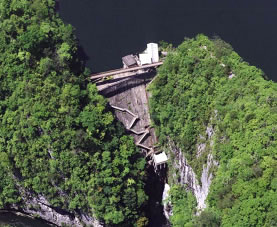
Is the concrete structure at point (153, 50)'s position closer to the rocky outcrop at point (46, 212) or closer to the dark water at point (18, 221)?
the rocky outcrop at point (46, 212)

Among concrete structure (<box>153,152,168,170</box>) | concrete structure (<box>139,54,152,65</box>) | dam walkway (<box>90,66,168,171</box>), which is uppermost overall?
concrete structure (<box>139,54,152,65</box>)

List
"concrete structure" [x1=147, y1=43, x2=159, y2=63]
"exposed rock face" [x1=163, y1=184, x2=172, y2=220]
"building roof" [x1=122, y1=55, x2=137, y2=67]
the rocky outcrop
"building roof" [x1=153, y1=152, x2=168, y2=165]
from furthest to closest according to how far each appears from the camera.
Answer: "building roof" [x1=122, y1=55, x2=137, y2=67]
"concrete structure" [x1=147, y1=43, x2=159, y2=63]
"building roof" [x1=153, y1=152, x2=168, y2=165]
"exposed rock face" [x1=163, y1=184, x2=172, y2=220]
the rocky outcrop

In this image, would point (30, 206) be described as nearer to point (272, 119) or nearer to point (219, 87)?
point (219, 87)

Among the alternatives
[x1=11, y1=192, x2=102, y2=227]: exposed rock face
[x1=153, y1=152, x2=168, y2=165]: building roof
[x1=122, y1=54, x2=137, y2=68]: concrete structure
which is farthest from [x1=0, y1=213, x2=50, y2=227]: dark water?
[x1=122, y1=54, x2=137, y2=68]: concrete structure

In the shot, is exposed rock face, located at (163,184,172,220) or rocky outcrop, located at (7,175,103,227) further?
exposed rock face, located at (163,184,172,220)

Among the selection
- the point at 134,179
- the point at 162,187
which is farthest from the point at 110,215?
the point at 162,187

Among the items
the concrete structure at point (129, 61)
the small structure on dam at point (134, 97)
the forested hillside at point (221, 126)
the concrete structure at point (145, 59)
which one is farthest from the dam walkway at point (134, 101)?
the forested hillside at point (221, 126)

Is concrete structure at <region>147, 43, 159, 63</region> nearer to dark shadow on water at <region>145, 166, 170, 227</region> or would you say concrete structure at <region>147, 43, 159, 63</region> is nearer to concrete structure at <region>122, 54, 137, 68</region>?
concrete structure at <region>122, 54, 137, 68</region>
